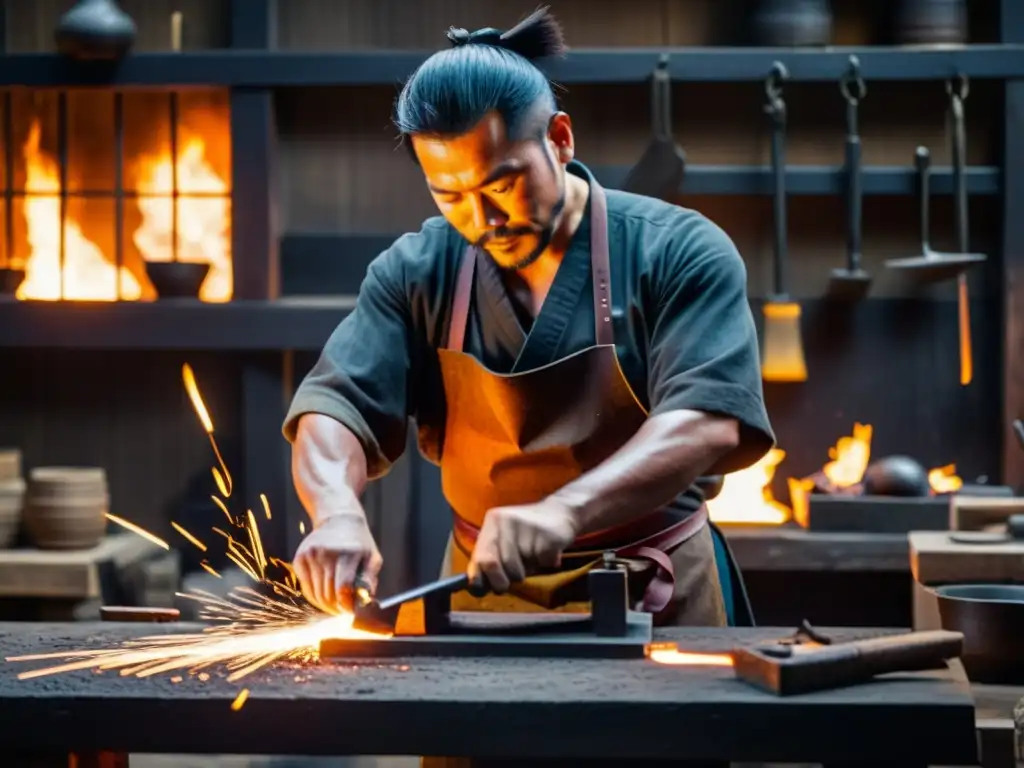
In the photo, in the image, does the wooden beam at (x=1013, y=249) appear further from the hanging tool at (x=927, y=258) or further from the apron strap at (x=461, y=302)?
the apron strap at (x=461, y=302)

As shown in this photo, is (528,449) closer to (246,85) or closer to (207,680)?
(207,680)

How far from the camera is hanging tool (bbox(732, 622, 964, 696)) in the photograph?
7.73ft

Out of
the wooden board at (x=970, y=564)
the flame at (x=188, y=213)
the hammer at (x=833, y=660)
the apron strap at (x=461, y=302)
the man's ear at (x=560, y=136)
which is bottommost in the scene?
the wooden board at (x=970, y=564)

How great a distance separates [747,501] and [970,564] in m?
1.82

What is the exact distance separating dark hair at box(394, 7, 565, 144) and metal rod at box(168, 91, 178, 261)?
3.60m

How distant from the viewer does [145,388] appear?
256 inches

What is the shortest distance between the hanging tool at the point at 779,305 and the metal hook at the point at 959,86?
0.69 meters

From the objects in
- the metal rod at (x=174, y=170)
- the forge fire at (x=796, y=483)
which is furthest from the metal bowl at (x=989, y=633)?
the metal rod at (x=174, y=170)

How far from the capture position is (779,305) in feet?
19.4

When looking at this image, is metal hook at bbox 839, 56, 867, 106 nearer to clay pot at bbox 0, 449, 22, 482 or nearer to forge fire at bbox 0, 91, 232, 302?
forge fire at bbox 0, 91, 232, 302

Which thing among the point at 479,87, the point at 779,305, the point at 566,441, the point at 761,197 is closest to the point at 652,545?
the point at 566,441

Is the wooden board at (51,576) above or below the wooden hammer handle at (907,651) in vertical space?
below

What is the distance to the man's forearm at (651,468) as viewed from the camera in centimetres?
273

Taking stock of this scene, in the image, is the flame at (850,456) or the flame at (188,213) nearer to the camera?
the flame at (850,456)
